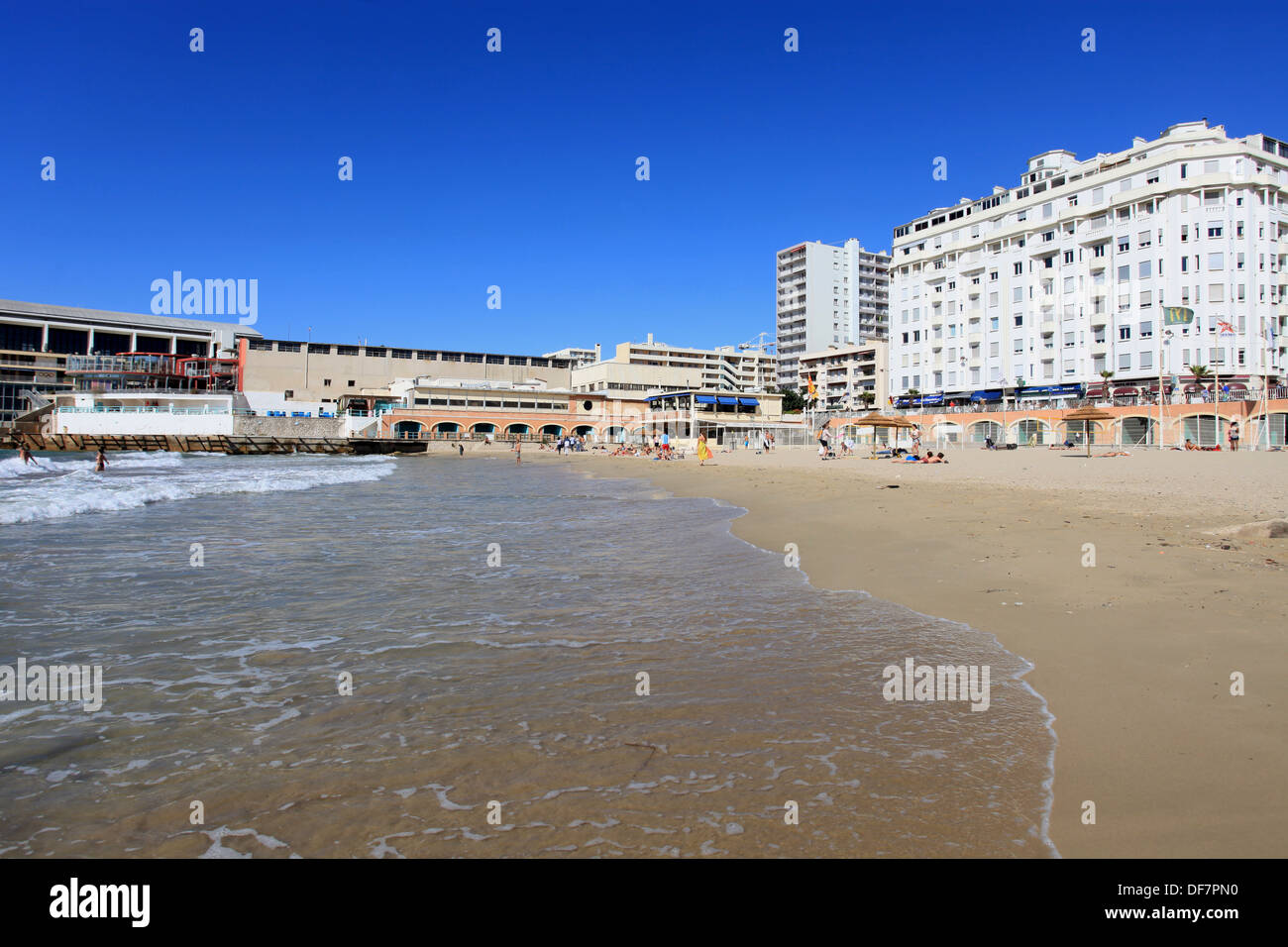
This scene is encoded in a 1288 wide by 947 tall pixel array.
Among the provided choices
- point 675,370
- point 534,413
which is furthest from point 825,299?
point 534,413

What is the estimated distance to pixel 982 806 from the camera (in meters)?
3.08

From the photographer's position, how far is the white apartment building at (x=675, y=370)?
9675 cm

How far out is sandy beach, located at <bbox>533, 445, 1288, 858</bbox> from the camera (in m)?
2.99

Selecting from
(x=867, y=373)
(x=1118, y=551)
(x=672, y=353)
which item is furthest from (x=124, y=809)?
(x=672, y=353)

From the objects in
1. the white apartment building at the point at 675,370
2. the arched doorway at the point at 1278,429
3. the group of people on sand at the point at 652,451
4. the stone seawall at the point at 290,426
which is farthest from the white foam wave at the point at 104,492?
the white apartment building at the point at 675,370

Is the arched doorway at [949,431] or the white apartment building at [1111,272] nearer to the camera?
the white apartment building at [1111,272]

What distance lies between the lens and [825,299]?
120 metres

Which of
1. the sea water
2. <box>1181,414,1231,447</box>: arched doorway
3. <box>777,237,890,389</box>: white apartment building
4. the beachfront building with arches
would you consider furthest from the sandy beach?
<box>777,237,890,389</box>: white apartment building

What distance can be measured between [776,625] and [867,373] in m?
103

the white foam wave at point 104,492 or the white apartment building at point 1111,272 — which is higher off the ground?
the white apartment building at point 1111,272

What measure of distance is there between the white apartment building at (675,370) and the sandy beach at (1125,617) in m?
82.6

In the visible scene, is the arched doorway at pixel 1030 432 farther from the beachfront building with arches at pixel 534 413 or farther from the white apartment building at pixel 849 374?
the white apartment building at pixel 849 374

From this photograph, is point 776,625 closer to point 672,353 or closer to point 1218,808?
point 1218,808

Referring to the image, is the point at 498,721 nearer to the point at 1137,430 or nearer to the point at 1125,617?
the point at 1125,617
